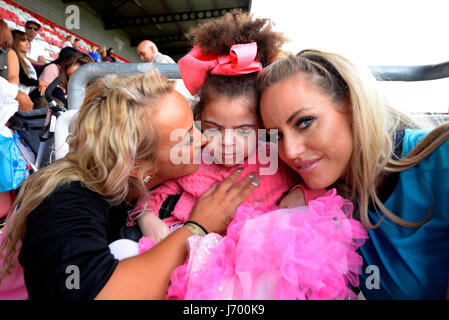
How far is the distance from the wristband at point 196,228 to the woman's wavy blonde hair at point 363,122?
56 cm

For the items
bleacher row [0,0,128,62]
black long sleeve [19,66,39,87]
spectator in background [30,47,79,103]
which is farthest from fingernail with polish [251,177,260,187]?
bleacher row [0,0,128,62]

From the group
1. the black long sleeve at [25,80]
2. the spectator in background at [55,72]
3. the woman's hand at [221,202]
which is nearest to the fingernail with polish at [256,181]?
the woman's hand at [221,202]

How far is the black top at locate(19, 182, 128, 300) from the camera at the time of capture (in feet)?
2.22

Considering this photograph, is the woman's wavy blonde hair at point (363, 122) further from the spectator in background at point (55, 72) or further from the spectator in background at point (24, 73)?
the spectator in background at point (24, 73)

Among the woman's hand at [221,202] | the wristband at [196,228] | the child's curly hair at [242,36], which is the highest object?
the child's curly hair at [242,36]

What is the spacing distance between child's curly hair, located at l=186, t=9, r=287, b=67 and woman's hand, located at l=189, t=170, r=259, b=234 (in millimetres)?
589

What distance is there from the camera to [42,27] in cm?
712

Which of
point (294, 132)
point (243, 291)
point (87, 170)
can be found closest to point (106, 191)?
point (87, 170)

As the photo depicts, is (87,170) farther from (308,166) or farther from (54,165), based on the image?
(308,166)

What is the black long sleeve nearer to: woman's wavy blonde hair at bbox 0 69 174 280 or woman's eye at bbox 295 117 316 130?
woman's wavy blonde hair at bbox 0 69 174 280

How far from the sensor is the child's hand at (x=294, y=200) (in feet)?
3.38

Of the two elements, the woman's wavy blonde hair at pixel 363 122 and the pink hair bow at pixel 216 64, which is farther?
the pink hair bow at pixel 216 64

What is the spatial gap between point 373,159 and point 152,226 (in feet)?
2.86

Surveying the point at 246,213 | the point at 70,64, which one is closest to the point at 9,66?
the point at 70,64
